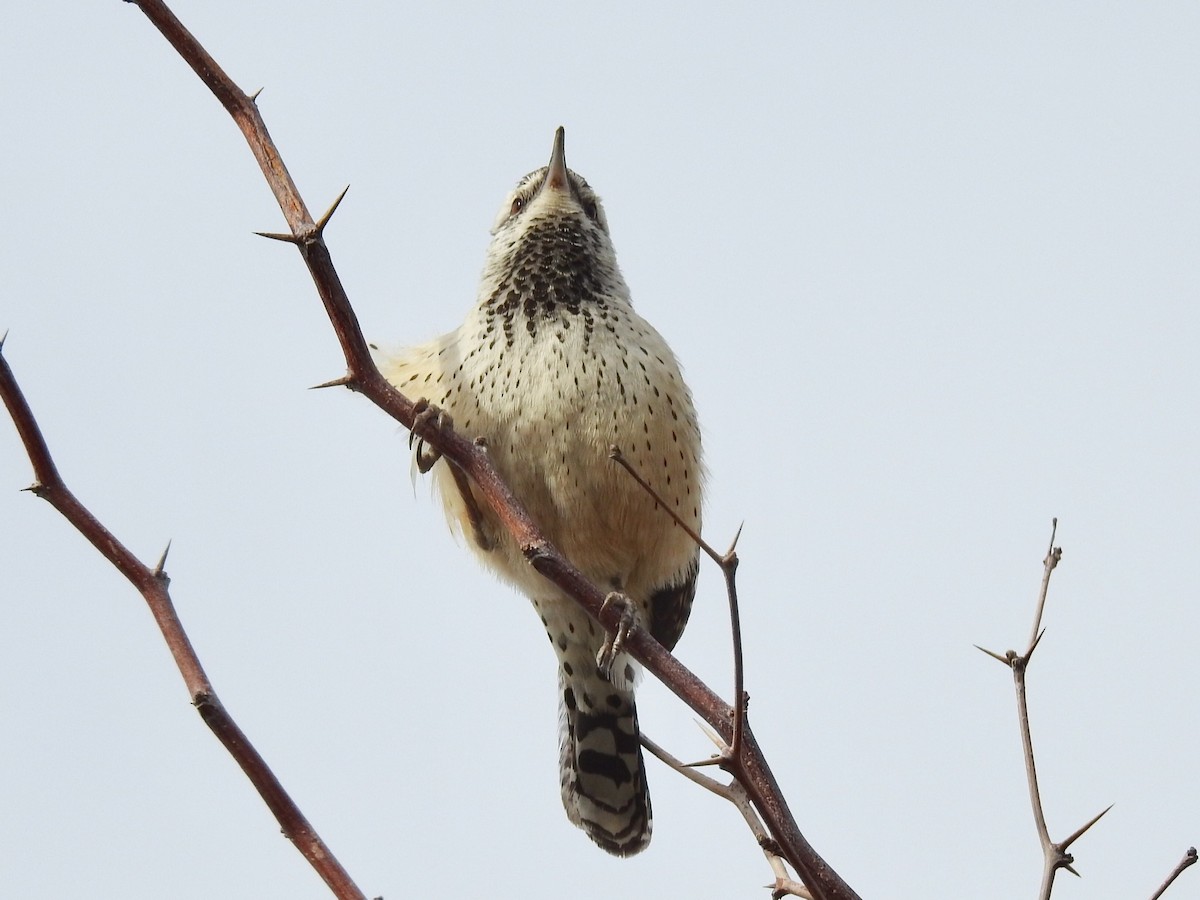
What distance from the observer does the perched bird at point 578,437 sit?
4.47 m

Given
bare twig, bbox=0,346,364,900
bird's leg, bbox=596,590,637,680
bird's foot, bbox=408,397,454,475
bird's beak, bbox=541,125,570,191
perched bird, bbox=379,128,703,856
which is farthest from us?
bird's beak, bbox=541,125,570,191

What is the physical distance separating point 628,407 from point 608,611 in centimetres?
97

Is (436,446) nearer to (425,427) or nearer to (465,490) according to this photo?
(425,427)

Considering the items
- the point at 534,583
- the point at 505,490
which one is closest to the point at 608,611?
the point at 505,490

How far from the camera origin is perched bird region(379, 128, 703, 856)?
14.7 feet

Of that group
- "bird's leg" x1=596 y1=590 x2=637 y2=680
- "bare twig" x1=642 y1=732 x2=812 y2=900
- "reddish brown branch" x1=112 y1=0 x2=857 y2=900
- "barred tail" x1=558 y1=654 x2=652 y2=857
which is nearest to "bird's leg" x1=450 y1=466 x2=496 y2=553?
"bird's leg" x1=596 y1=590 x2=637 y2=680

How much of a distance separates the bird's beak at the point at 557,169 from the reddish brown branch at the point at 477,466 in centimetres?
220

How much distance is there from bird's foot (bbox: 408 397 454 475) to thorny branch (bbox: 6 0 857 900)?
1 centimetres

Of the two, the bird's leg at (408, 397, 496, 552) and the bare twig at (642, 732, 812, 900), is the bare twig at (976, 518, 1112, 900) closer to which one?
the bare twig at (642, 732, 812, 900)

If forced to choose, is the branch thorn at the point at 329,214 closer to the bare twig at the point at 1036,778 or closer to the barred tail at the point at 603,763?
the bare twig at the point at 1036,778

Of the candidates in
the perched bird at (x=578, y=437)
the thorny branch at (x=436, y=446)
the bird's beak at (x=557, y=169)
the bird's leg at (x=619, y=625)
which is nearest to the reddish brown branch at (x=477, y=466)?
the thorny branch at (x=436, y=446)

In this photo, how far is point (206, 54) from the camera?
292 cm

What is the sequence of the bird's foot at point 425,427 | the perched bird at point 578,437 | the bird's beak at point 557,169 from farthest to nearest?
the bird's beak at point 557,169 < the perched bird at point 578,437 < the bird's foot at point 425,427

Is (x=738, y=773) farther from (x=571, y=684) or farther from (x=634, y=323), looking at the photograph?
Result: (x=571, y=684)
